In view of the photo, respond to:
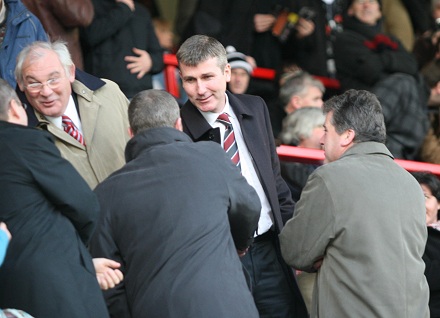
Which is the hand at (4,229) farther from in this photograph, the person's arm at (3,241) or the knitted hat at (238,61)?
the knitted hat at (238,61)

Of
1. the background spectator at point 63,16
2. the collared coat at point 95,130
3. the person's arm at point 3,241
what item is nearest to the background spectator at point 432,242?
the collared coat at point 95,130

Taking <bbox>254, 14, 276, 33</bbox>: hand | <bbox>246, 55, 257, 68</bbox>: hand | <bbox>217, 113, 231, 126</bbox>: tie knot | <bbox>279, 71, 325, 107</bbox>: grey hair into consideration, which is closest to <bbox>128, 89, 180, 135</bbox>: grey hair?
<bbox>217, 113, 231, 126</bbox>: tie knot

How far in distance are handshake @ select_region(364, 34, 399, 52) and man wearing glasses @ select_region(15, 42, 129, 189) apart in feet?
12.5

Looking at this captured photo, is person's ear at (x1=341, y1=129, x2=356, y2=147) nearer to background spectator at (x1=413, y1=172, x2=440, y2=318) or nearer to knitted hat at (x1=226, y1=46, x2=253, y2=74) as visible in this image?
background spectator at (x1=413, y1=172, x2=440, y2=318)

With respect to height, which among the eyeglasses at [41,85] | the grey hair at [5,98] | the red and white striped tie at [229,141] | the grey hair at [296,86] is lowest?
the grey hair at [296,86]

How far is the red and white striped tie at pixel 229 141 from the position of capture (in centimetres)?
636

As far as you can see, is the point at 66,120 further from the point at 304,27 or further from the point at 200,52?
the point at 304,27

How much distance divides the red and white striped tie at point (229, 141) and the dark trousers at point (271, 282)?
46 cm

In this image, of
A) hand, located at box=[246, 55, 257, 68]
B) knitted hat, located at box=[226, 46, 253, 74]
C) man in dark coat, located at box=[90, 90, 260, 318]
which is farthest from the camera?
hand, located at box=[246, 55, 257, 68]

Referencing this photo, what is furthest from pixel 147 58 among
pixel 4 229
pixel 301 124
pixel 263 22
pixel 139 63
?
pixel 4 229

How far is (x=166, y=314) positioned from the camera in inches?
209

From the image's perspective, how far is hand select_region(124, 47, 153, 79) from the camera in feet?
28.6

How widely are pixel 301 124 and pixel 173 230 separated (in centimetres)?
289

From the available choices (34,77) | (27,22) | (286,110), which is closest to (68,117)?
(34,77)
